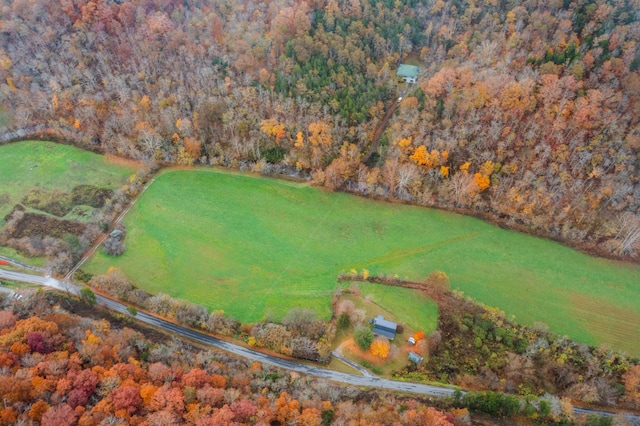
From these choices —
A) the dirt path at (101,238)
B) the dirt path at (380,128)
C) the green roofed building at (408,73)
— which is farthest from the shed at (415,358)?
the green roofed building at (408,73)

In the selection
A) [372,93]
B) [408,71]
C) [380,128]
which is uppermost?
[408,71]

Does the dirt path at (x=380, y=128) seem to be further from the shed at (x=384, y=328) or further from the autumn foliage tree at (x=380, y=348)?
the autumn foliage tree at (x=380, y=348)

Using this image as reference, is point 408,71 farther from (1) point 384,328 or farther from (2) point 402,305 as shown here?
(1) point 384,328

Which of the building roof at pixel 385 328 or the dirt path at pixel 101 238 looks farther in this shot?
the dirt path at pixel 101 238

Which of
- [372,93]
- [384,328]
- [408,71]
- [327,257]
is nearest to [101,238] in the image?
[327,257]

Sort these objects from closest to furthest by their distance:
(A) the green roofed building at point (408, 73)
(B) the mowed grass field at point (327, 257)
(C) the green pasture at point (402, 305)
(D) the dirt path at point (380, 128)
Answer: (C) the green pasture at point (402, 305) → (B) the mowed grass field at point (327, 257) → (D) the dirt path at point (380, 128) → (A) the green roofed building at point (408, 73)
